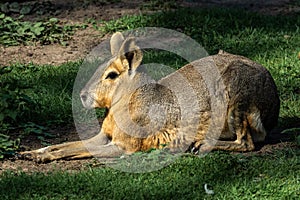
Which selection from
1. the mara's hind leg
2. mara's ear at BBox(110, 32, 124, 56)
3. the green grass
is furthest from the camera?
mara's ear at BBox(110, 32, 124, 56)

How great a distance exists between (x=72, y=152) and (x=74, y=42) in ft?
11.7

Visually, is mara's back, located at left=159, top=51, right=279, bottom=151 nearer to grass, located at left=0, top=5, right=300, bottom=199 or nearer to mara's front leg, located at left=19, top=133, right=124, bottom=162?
grass, located at left=0, top=5, right=300, bottom=199

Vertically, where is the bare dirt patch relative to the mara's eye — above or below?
below

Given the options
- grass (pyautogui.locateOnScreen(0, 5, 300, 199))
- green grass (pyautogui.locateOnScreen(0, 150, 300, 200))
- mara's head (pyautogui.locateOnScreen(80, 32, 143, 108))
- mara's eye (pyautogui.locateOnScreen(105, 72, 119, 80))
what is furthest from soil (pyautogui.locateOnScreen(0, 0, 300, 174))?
mara's eye (pyautogui.locateOnScreen(105, 72, 119, 80))

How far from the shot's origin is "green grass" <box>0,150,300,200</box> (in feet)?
18.2

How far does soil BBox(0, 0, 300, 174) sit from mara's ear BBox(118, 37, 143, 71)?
2.88 feet

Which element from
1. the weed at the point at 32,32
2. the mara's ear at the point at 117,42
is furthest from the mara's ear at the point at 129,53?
the weed at the point at 32,32

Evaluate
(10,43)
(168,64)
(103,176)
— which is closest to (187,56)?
(168,64)

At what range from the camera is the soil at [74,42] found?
632 centimetres

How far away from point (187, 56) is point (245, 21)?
159cm

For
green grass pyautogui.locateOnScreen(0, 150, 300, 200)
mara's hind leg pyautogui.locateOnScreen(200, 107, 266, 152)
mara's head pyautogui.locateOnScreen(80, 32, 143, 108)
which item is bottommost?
green grass pyautogui.locateOnScreen(0, 150, 300, 200)

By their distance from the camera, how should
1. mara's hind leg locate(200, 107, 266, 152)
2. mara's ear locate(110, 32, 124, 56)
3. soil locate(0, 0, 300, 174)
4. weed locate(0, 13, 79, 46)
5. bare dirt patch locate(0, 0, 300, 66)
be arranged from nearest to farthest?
soil locate(0, 0, 300, 174) → mara's hind leg locate(200, 107, 266, 152) → mara's ear locate(110, 32, 124, 56) → bare dirt patch locate(0, 0, 300, 66) → weed locate(0, 13, 79, 46)

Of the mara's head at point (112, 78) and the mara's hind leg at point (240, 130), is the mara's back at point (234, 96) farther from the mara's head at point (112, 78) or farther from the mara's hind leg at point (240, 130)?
the mara's head at point (112, 78)

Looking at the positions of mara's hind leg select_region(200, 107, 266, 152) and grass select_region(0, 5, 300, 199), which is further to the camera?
mara's hind leg select_region(200, 107, 266, 152)
